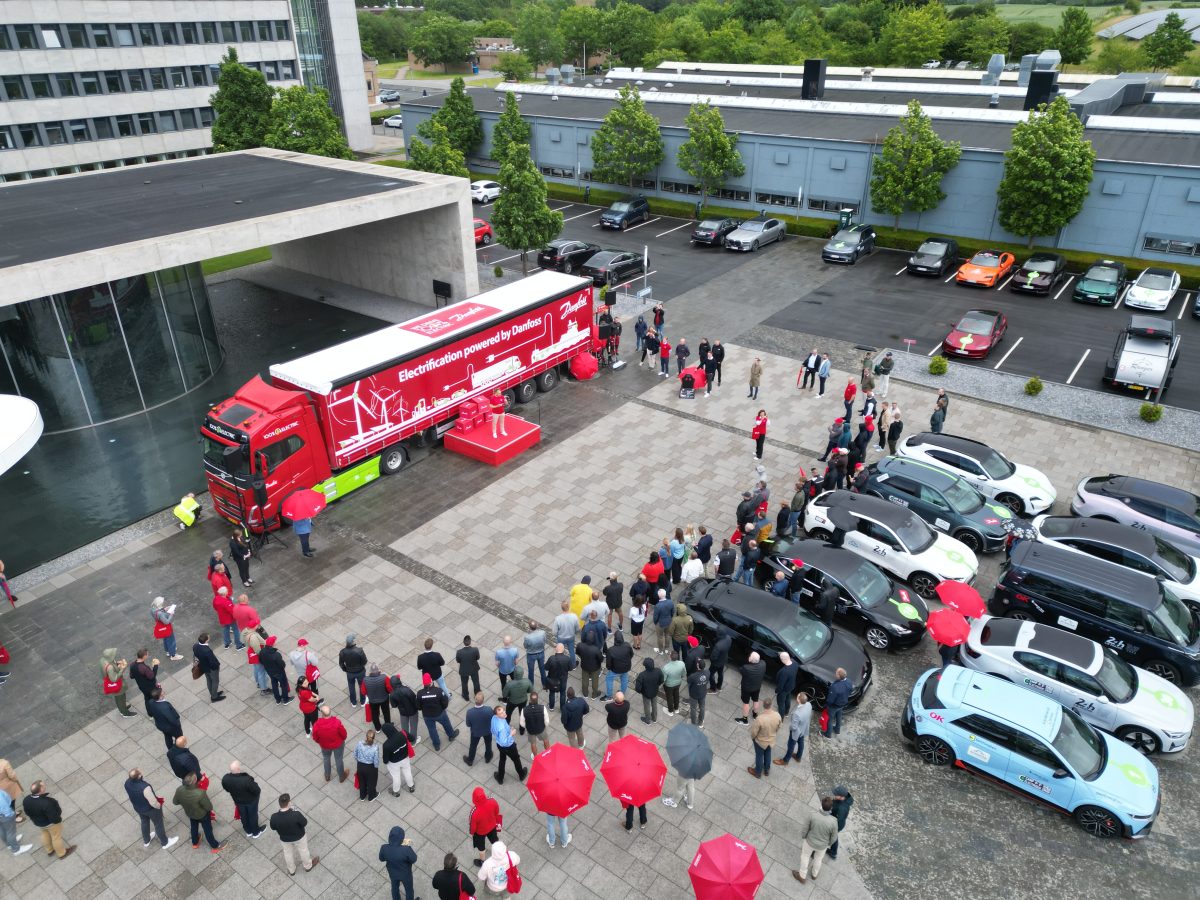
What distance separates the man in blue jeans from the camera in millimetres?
13031

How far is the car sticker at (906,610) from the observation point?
15.5 m

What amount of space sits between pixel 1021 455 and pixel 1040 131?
19615 mm

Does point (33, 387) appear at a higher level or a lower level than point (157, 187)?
lower

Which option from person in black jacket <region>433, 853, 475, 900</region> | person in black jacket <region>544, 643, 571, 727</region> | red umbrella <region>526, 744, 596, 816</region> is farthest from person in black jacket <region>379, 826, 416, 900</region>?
person in black jacket <region>544, 643, 571, 727</region>

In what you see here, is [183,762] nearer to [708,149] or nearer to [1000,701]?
[1000,701]

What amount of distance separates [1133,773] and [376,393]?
17.1 meters

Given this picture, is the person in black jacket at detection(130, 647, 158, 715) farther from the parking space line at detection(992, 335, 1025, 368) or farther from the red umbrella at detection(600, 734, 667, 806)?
the parking space line at detection(992, 335, 1025, 368)

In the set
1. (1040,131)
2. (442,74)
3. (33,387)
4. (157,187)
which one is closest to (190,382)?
(33,387)

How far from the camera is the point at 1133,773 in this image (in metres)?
12.0

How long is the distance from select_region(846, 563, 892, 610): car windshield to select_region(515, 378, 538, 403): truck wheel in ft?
41.6

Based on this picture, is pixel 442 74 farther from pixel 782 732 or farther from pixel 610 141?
pixel 782 732

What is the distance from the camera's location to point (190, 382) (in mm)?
26344

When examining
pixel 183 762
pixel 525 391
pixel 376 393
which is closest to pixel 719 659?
pixel 183 762

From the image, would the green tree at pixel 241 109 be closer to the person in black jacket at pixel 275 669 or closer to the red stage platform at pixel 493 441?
the red stage platform at pixel 493 441
